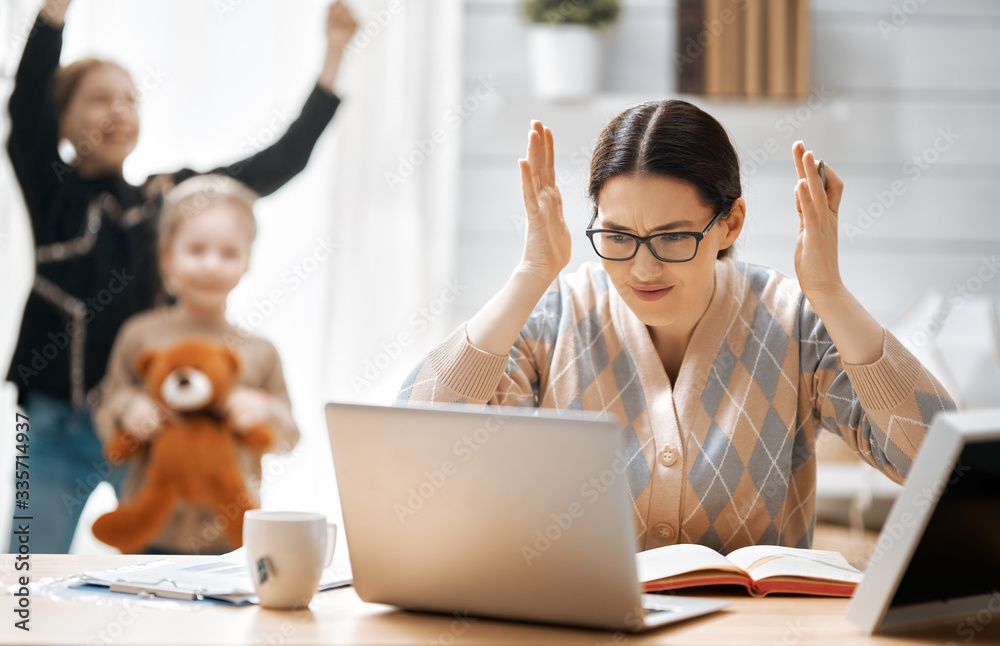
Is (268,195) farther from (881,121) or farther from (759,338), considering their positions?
(881,121)

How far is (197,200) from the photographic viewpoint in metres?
2.46

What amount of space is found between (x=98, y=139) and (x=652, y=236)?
1.72 meters

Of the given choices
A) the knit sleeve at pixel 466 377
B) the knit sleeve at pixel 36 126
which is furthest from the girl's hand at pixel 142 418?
the knit sleeve at pixel 466 377

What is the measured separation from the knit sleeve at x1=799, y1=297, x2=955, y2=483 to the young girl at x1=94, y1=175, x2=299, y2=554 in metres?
1.53

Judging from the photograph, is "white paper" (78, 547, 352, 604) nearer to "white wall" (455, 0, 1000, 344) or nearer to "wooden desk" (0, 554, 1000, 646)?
"wooden desk" (0, 554, 1000, 646)

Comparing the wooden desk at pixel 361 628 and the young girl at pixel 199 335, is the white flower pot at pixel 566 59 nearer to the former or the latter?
the young girl at pixel 199 335

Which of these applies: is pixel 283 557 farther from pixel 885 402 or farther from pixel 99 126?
pixel 99 126

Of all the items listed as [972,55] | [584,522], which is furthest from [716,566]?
[972,55]

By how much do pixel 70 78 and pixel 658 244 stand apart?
185 cm

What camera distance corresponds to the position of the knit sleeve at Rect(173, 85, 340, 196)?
2.59m

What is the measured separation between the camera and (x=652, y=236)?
1.28 metres

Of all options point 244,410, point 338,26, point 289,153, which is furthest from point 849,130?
point 244,410

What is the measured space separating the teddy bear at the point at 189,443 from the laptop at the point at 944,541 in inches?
71.6

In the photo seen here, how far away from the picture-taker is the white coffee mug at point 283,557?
2.79ft
